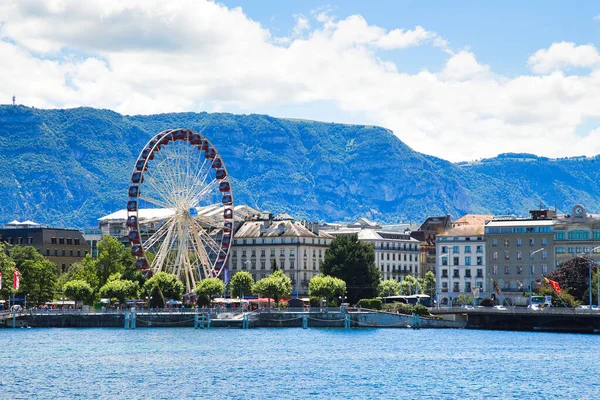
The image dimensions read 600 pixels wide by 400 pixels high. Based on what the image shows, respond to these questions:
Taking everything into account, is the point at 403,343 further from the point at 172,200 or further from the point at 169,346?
the point at 172,200

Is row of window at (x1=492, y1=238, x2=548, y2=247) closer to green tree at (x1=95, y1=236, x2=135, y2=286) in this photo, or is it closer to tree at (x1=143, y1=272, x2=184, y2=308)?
green tree at (x1=95, y1=236, x2=135, y2=286)

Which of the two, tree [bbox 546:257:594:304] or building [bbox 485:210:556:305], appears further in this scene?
building [bbox 485:210:556:305]

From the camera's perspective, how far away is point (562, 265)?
167500mm

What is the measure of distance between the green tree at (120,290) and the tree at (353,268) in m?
31.9

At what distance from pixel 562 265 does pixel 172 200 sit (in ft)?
179

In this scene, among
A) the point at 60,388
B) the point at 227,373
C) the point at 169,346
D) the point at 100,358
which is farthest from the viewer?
the point at 169,346

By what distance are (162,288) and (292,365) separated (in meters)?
63.1

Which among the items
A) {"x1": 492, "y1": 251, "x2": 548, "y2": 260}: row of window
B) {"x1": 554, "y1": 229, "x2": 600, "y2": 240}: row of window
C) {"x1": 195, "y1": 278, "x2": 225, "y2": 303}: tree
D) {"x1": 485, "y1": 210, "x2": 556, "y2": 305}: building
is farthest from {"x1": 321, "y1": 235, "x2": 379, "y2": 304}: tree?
{"x1": 554, "y1": 229, "x2": 600, "y2": 240}: row of window

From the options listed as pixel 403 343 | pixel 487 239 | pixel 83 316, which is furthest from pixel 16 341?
pixel 487 239

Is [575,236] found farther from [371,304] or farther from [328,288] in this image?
[328,288]

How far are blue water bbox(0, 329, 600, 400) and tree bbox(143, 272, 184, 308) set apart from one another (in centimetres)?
1827

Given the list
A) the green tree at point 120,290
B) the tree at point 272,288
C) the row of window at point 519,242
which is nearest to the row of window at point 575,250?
the row of window at point 519,242

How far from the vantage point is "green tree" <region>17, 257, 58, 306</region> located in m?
164

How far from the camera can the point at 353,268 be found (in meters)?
179
